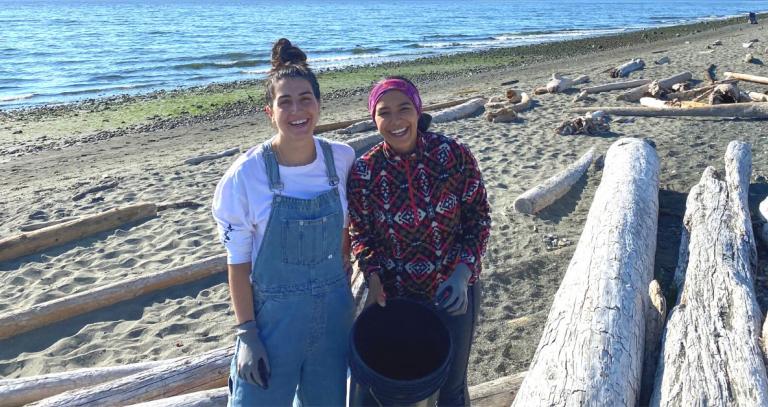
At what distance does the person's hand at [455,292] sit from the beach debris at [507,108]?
8914 mm

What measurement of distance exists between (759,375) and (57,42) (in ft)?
119

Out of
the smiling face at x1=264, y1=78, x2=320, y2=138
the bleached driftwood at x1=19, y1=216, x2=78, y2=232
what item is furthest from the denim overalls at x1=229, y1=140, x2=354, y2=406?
the bleached driftwood at x1=19, y1=216, x2=78, y2=232

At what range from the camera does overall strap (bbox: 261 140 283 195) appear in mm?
2328

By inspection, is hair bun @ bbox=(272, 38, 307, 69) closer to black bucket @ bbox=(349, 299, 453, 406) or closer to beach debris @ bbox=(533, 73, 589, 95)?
black bucket @ bbox=(349, 299, 453, 406)

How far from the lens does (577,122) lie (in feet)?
31.8

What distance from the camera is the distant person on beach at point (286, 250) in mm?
2332


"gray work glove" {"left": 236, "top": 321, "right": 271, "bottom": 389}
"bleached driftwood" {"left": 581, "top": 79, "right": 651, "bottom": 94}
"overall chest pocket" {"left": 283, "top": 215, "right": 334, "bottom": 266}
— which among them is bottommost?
"bleached driftwood" {"left": 581, "top": 79, "right": 651, "bottom": 94}

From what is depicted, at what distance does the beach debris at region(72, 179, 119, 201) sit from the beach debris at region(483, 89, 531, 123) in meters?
6.61

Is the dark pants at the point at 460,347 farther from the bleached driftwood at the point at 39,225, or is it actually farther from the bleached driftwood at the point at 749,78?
the bleached driftwood at the point at 749,78

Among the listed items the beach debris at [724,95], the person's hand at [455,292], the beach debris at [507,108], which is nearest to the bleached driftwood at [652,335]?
the person's hand at [455,292]

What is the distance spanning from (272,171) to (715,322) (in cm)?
267

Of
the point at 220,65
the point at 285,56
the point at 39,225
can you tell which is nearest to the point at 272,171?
the point at 285,56

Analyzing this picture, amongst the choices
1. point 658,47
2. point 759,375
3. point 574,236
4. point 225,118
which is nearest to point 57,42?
point 225,118

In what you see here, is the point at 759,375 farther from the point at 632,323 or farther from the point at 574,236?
the point at 574,236
